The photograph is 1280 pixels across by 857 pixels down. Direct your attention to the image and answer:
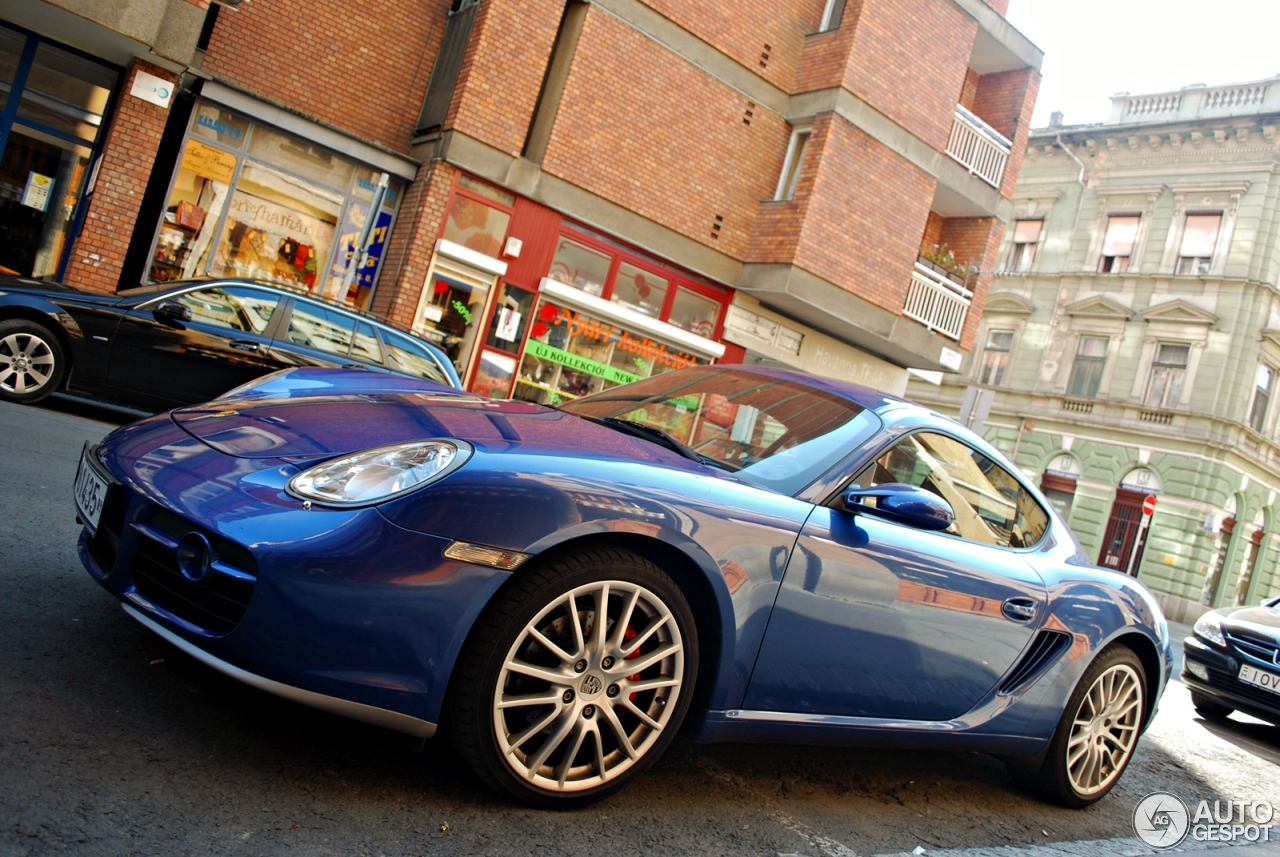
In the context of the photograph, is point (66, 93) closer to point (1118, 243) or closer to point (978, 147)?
point (978, 147)

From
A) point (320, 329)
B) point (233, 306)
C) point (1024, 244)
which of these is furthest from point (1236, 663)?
point (1024, 244)

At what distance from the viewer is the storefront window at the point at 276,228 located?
13148 millimetres

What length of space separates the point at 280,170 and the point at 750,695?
12601 mm

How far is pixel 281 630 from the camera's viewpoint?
2.29 m

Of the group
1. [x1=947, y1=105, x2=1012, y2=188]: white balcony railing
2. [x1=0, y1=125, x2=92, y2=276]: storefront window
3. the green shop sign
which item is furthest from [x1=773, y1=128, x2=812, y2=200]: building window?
[x1=0, y1=125, x2=92, y2=276]: storefront window

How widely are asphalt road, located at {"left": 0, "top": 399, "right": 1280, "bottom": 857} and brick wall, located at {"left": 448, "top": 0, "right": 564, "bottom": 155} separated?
10.8 m

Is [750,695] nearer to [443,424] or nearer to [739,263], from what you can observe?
[443,424]

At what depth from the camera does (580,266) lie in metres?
15.6

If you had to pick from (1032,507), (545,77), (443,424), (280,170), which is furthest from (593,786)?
(545,77)

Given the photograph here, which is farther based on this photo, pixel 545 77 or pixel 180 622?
pixel 545 77

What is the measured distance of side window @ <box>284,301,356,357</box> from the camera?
8.73m

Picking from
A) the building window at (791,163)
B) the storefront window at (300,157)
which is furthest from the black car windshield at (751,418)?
the building window at (791,163)

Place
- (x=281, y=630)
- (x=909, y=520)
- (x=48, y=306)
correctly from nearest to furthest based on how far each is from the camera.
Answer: (x=281, y=630)
(x=909, y=520)
(x=48, y=306)

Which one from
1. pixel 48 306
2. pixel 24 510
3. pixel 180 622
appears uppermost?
pixel 48 306
